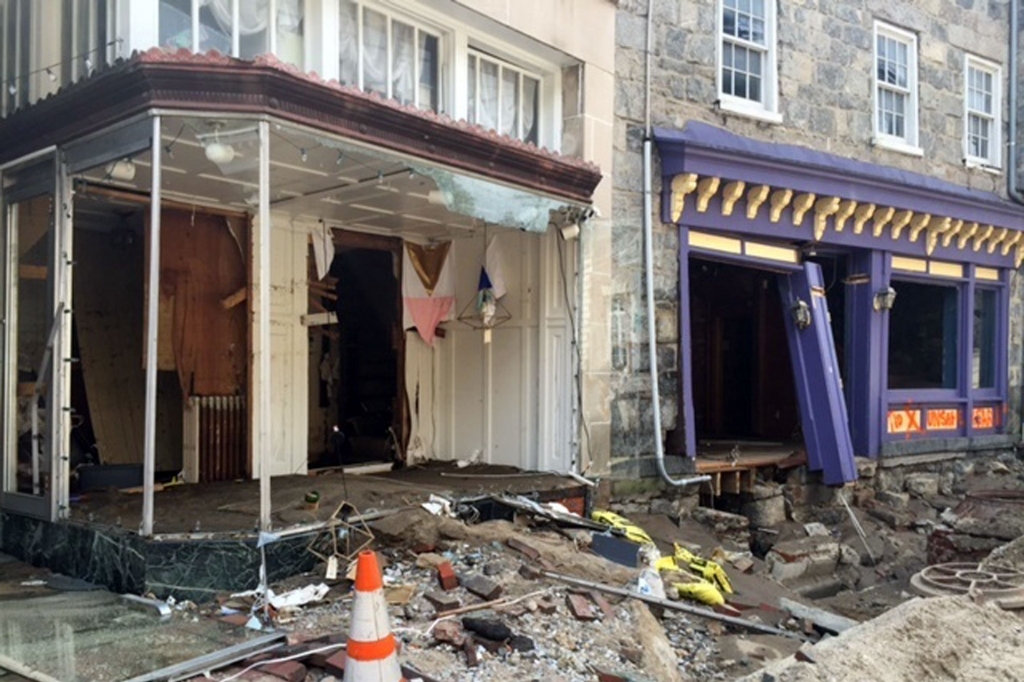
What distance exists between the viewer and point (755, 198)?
10.5 meters

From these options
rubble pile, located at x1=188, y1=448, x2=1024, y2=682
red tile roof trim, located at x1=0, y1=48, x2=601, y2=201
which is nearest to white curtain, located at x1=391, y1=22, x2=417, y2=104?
red tile roof trim, located at x1=0, y1=48, x2=601, y2=201

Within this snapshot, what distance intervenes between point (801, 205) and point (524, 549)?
6.30 metres

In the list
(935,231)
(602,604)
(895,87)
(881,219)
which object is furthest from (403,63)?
(935,231)

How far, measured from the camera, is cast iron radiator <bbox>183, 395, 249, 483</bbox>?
8.66 m

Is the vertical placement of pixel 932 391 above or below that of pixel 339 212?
below

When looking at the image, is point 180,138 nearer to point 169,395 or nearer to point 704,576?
point 169,395

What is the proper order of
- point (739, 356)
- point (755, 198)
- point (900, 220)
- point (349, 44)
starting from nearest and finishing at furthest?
point (349, 44) < point (755, 198) < point (900, 220) < point (739, 356)

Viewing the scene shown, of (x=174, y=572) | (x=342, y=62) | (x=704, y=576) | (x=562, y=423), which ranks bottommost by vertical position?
(x=704, y=576)

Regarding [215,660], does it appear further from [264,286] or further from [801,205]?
[801,205]

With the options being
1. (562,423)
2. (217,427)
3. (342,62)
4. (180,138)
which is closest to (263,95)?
(180,138)

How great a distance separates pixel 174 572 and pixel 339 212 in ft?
14.9

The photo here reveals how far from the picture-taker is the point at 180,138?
260 inches

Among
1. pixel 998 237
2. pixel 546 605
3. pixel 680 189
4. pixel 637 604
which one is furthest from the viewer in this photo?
pixel 998 237

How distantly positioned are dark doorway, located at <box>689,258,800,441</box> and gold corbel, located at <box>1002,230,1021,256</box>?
11.8 feet
